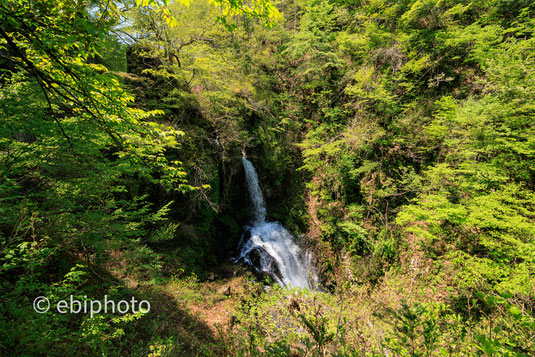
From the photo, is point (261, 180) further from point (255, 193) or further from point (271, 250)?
point (271, 250)

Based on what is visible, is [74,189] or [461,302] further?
[461,302]

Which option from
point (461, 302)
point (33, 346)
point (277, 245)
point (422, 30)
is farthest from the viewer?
point (277, 245)

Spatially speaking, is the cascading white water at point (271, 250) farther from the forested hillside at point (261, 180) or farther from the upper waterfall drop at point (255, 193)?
the forested hillside at point (261, 180)

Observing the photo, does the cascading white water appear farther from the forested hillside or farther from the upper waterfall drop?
the forested hillside

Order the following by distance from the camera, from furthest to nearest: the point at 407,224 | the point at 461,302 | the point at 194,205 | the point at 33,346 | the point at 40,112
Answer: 1. the point at 407,224
2. the point at 194,205
3. the point at 461,302
4. the point at 40,112
5. the point at 33,346

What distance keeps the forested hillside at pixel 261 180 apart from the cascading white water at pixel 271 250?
0.46m

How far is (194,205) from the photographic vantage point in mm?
7551

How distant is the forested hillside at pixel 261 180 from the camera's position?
212cm

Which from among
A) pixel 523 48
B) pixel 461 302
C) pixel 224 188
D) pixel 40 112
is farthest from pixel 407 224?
pixel 40 112

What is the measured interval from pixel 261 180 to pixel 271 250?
13.6 ft

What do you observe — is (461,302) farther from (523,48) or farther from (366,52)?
(366,52)

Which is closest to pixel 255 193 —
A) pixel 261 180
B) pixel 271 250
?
pixel 261 180

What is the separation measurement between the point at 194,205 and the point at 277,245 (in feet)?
15.9

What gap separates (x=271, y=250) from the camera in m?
9.52
